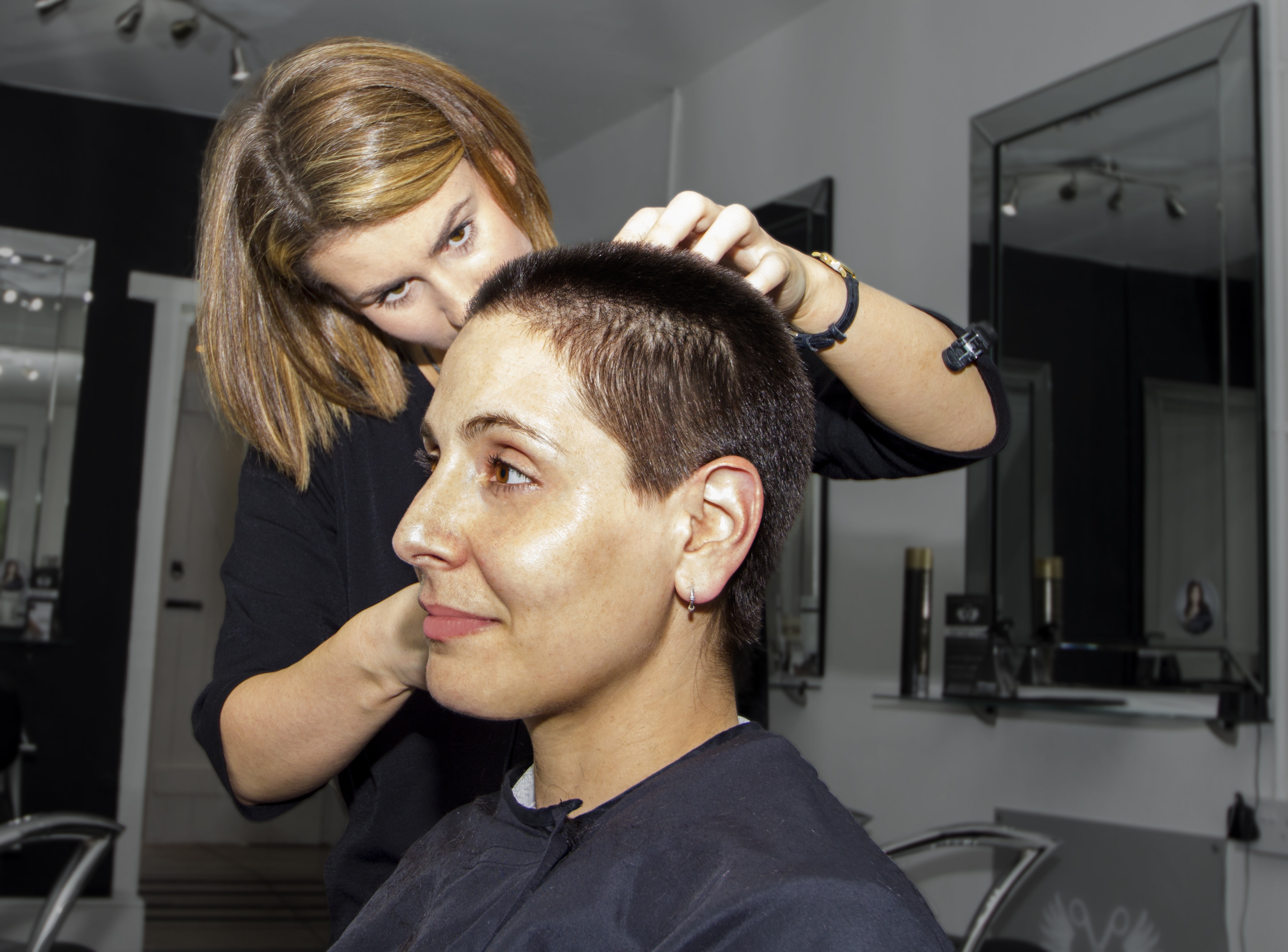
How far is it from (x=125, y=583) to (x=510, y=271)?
405 cm

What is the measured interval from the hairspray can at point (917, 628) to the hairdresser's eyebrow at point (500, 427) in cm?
221

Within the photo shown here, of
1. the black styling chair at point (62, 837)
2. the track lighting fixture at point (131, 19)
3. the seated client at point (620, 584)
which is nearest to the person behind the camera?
the seated client at point (620, 584)

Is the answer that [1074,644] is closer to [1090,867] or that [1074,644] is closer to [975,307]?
[1090,867]

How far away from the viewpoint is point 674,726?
1060 mm

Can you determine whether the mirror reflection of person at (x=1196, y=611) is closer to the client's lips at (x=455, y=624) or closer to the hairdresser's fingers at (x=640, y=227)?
the hairdresser's fingers at (x=640, y=227)

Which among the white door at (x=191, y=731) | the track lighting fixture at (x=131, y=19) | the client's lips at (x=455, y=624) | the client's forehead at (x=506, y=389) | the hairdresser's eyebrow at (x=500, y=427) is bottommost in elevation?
the white door at (x=191, y=731)

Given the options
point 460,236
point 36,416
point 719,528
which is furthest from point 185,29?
point 719,528

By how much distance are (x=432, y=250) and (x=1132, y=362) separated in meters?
1.83

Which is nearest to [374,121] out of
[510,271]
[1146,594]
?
[510,271]

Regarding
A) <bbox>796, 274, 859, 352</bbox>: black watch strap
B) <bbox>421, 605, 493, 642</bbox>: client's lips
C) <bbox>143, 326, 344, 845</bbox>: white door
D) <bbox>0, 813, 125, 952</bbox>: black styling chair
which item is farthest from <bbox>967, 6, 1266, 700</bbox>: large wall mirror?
<bbox>143, 326, 344, 845</bbox>: white door

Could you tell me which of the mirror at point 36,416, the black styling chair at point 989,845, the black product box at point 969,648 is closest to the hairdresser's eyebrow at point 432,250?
the black styling chair at point 989,845

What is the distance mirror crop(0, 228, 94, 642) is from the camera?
14.5 ft

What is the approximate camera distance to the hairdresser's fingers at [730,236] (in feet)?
3.45

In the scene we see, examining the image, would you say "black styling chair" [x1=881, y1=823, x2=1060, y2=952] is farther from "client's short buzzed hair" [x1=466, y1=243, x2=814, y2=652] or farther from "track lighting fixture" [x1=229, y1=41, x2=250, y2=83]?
"track lighting fixture" [x1=229, y1=41, x2=250, y2=83]
